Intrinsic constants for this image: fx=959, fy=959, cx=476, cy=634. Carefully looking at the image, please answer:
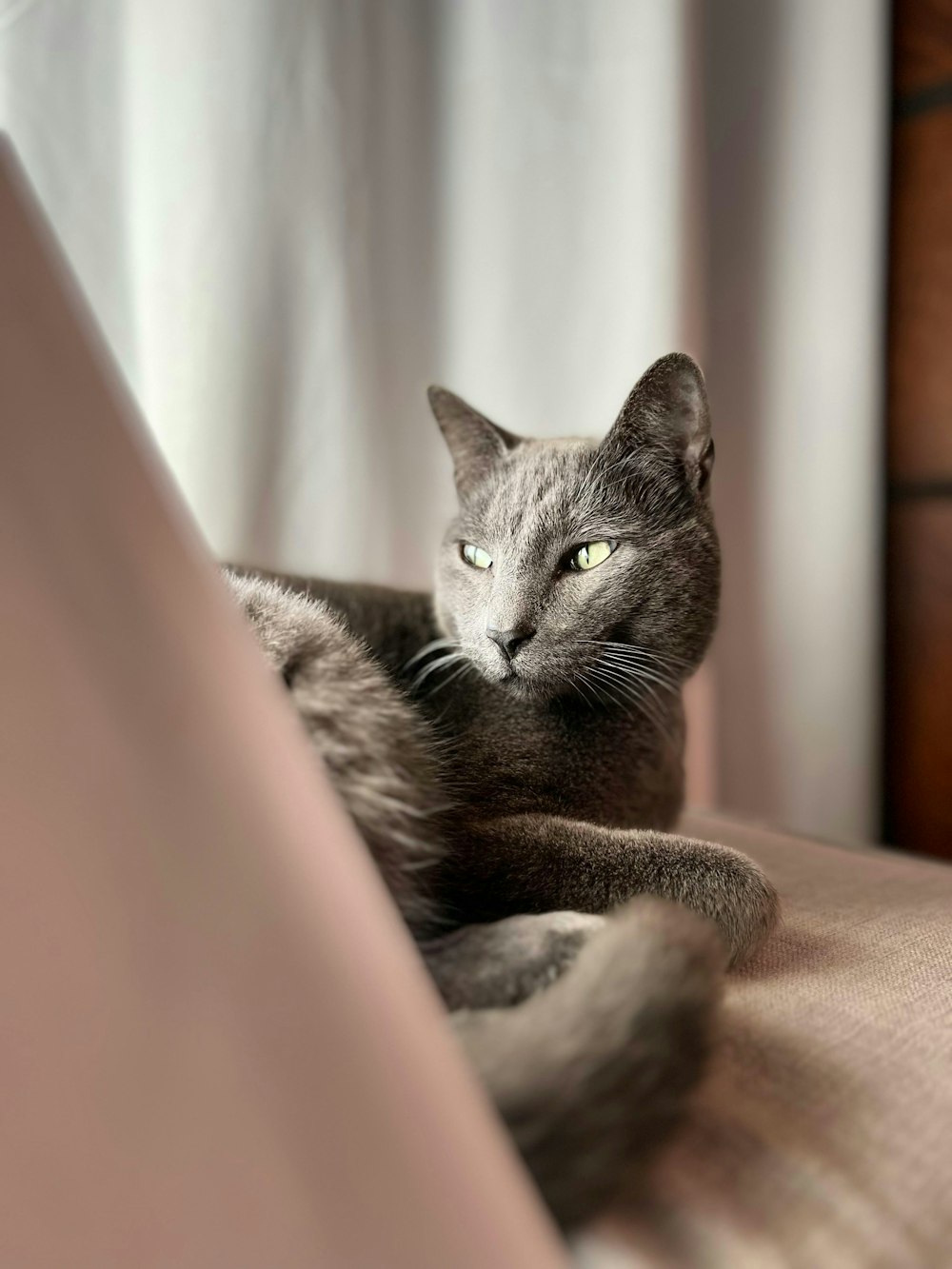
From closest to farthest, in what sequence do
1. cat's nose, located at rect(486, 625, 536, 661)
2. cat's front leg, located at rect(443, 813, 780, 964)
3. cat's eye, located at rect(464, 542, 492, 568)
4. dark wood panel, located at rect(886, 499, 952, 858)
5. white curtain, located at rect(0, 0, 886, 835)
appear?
cat's front leg, located at rect(443, 813, 780, 964) < cat's nose, located at rect(486, 625, 536, 661) < cat's eye, located at rect(464, 542, 492, 568) < white curtain, located at rect(0, 0, 886, 835) < dark wood panel, located at rect(886, 499, 952, 858)

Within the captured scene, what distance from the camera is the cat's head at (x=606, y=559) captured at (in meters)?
0.76

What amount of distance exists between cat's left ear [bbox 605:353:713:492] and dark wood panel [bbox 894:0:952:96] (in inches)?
48.3

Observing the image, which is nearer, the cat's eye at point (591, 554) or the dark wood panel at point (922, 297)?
the cat's eye at point (591, 554)

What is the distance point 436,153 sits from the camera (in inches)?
59.1

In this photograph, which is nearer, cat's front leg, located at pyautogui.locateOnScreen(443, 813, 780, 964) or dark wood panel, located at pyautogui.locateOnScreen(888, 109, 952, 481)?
cat's front leg, located at pyautogui.locateOnScreen(443, 813, 780, 964)

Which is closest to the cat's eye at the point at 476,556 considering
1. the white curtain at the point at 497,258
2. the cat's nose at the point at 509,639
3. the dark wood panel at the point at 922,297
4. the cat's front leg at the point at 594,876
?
the cat's nose at the point at 509,639

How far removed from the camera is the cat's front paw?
26.4 inches

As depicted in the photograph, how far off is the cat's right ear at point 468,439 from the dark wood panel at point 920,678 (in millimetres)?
1085

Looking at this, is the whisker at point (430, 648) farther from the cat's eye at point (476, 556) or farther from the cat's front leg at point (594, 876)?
the cat's front leg at point (594, 876)

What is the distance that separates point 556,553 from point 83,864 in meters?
0.45

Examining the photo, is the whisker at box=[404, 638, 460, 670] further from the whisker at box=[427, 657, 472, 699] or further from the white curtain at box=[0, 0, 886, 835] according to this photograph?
the white curtain at box=[0, 0, 886, 835]

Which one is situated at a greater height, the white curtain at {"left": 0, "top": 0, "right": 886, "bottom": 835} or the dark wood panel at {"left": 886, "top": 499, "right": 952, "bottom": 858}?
the white curtain at {"left": 0, "top": 0, "right": 886, "bottom": 835}

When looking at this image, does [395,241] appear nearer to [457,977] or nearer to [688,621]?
[688,621]

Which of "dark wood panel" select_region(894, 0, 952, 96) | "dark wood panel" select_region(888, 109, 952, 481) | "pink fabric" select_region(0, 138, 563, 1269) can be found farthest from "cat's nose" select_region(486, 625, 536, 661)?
"dark wood panel" select_region(894, 0, 952, 96)
